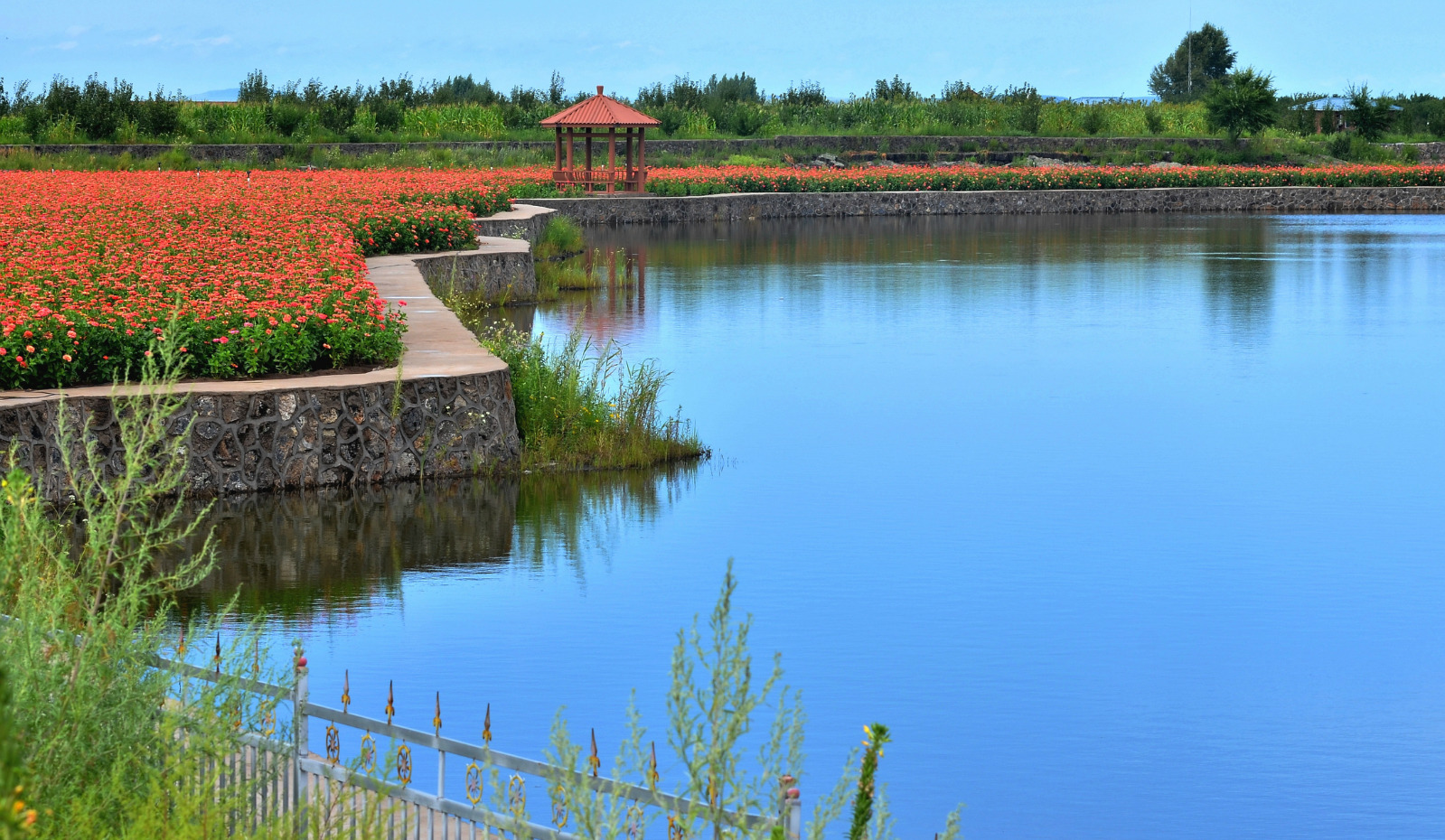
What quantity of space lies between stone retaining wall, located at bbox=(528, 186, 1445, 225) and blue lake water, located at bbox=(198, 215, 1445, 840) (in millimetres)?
21360

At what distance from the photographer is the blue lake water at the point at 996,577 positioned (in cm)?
659

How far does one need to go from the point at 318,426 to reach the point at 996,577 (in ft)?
14.5

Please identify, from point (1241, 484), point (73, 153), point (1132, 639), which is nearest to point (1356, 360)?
point (1241, 484)

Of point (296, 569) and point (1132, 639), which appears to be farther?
point (296, 569)

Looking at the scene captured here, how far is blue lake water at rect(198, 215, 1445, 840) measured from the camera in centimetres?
659

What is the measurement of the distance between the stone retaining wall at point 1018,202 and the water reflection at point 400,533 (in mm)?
27359

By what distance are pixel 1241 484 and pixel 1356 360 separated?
23.6 ft

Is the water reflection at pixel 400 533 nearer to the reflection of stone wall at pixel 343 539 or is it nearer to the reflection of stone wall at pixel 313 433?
the reflection of stone wall at pixel 343 539

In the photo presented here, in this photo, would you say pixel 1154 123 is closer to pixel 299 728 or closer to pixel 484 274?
pixel 484 274

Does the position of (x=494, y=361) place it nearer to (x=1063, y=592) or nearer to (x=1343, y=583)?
(x=1063, y=592)

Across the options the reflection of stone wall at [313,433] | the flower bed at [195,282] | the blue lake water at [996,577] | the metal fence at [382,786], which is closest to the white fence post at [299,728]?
the metal fence at [382,786]

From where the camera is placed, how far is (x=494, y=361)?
11750 millimetres

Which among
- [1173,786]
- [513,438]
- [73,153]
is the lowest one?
[1173,786]

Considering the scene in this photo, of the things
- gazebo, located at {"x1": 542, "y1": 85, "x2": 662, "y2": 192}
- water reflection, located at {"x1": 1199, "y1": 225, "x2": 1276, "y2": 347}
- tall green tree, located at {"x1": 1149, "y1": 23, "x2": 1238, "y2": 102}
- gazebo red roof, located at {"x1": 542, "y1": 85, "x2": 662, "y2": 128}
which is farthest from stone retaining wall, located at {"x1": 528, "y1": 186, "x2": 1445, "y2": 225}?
tall green tree, located at {"x1": 1149, "y1": 23, "x2": 1238, "y2": 102}
